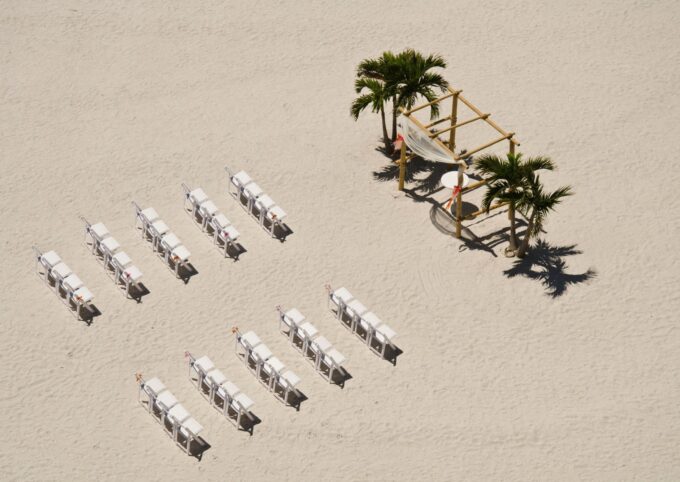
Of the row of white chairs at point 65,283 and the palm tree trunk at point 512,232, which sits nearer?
the row of white chairs at point 65,283

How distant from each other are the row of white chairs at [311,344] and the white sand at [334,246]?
34 cm

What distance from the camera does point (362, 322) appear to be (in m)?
27.9

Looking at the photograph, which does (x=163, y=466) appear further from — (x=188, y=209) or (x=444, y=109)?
(x=444, y=109)

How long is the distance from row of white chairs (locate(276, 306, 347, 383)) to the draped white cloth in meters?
5.49

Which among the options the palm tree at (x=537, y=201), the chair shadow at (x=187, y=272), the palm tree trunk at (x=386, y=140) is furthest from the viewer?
the palm tree trunk at (x=386, y=140)

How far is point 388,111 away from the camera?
3409 centimetres

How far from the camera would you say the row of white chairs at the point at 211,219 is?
29.8 m

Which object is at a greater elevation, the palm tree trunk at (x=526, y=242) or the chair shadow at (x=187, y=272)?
the palm tree trunk at (x=526, y=242)

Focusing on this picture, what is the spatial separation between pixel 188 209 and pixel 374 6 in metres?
10.3

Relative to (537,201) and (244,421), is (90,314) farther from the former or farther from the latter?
(537,201)

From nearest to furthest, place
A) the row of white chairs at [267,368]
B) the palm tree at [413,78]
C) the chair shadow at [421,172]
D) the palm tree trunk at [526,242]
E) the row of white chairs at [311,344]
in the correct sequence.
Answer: the row of white chairs at [267,368]
the row of white chairs at [311,344]
the palm tree trunk at [526,242]
the palm tree at [413,78]
the chair shadow at [421,172]

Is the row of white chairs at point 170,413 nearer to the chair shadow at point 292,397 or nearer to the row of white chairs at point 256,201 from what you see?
the chair shadow at point 292,397

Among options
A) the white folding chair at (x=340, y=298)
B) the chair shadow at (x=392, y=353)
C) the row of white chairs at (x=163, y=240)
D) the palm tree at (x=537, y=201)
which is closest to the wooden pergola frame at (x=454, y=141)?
the palm tree at (x=537, y=201)

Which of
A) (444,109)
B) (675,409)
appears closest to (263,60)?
Result: (444,109)
